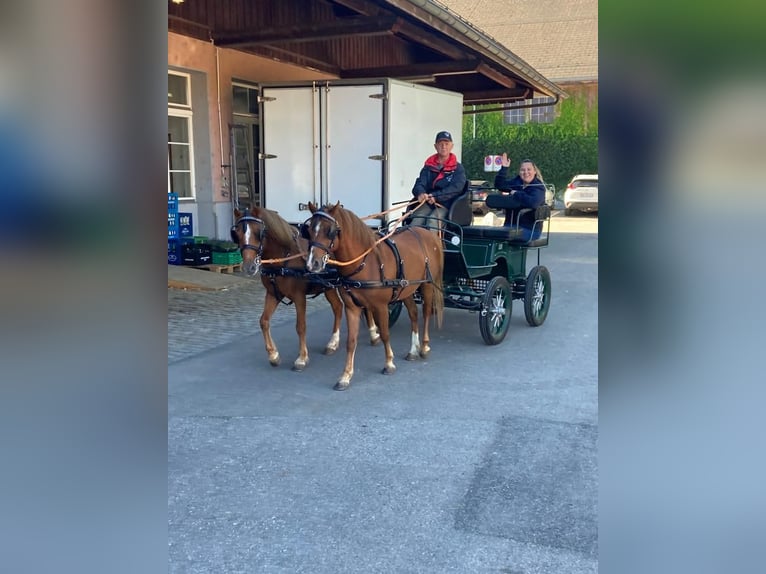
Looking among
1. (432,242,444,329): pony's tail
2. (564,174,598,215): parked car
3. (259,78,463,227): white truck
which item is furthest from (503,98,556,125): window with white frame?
(432,242,444,329): pony's tail

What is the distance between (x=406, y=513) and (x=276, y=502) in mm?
805

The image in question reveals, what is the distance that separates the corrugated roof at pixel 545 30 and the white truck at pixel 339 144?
2490 centimetres

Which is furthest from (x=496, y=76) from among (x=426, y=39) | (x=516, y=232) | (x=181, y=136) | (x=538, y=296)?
(x=516, y=232)

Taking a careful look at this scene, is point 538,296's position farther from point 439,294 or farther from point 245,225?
point 245,225

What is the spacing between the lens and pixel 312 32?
12102mm

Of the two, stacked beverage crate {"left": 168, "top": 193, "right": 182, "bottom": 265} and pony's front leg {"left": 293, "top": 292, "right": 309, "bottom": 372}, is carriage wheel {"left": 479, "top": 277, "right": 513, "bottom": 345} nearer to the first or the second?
pony's front leg {"left": 293, "top": 292, "right": 309, "bottom": 372}

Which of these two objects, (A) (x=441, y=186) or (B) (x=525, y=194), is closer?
(A) (x=441, y=186)

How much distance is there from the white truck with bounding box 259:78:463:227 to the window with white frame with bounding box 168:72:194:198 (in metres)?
1.70

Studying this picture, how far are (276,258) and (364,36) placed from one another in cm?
807

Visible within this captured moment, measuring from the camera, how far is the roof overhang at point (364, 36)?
11406 millimetres

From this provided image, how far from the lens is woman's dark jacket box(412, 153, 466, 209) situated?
8125mm

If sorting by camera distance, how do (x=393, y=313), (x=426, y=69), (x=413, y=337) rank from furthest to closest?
(x=426, y=69)
(x=393, y=313)
(x=413, y=337)

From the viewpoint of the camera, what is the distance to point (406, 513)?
4031 millimetres
